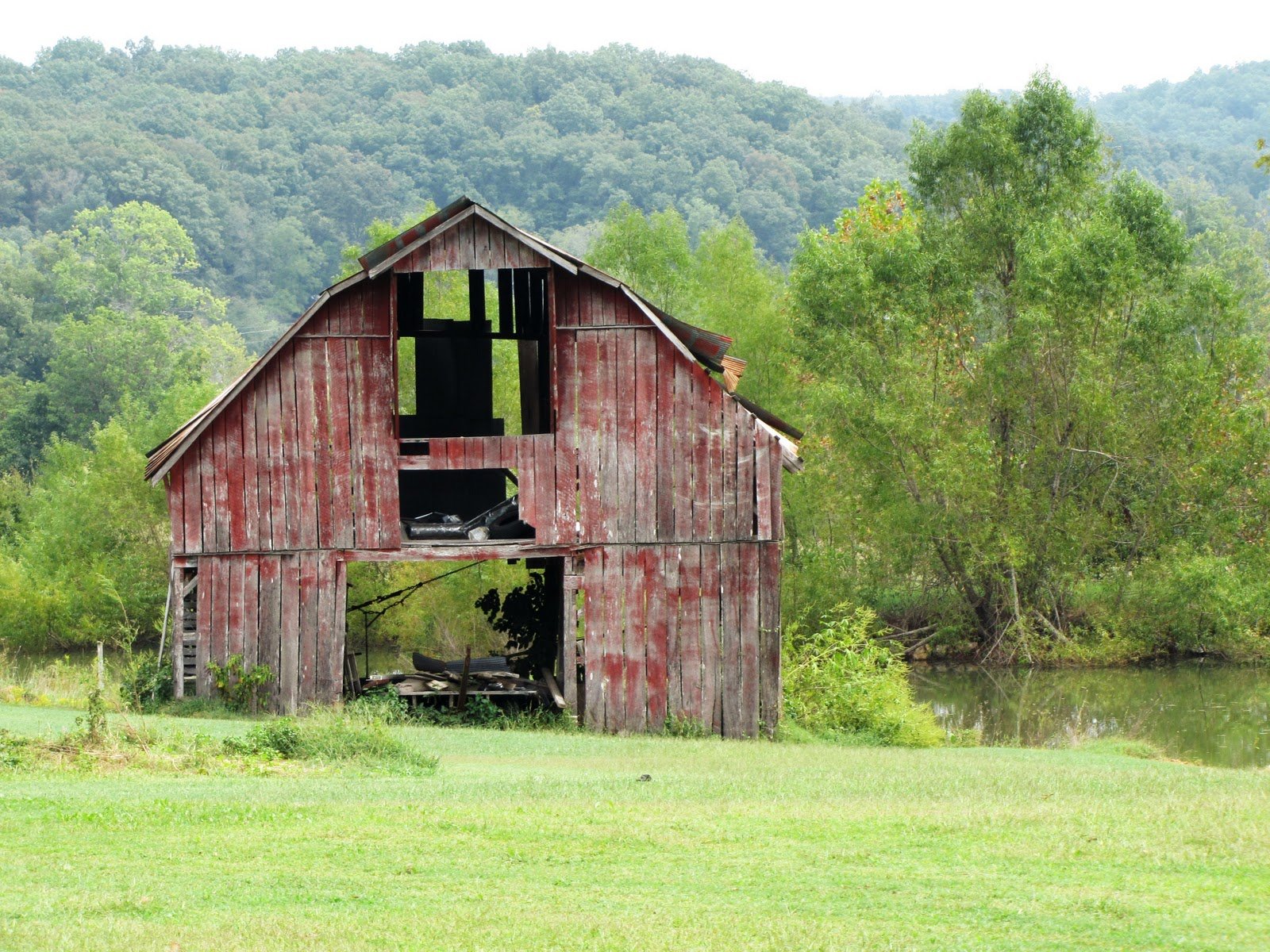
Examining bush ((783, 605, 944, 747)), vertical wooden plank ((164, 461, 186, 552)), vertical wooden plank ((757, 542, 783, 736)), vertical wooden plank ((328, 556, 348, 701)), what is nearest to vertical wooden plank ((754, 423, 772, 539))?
vertical wooden plank ((757, 542, 783, 736))

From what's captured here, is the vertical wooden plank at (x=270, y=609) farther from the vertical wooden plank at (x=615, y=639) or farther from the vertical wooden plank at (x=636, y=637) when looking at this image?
the vertical wooden plank at (x=636, y=637)

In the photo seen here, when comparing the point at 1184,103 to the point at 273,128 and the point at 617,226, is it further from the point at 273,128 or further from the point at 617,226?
the point at 617,226

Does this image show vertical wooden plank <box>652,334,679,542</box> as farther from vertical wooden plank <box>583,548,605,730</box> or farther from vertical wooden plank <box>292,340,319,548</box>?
vertical wooden plank <box>292,340,319,548</box>

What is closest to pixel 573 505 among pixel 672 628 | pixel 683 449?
pixel 683 449

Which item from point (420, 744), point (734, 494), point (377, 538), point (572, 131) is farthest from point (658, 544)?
point (572, 131)

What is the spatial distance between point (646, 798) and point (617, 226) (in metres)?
38.0

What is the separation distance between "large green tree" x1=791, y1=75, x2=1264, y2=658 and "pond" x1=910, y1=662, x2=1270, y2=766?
2.58 m

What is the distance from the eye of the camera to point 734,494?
2317 cm

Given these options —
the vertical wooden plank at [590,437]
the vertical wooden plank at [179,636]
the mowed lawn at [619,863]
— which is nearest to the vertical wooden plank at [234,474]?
the vertical wooden plank at [179,636]

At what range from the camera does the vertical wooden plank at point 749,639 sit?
23.1 m

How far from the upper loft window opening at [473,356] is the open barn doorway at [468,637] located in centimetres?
264

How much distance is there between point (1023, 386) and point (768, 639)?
23413 mm

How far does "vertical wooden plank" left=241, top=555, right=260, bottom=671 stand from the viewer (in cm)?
2277

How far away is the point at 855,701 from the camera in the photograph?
2625 cm
